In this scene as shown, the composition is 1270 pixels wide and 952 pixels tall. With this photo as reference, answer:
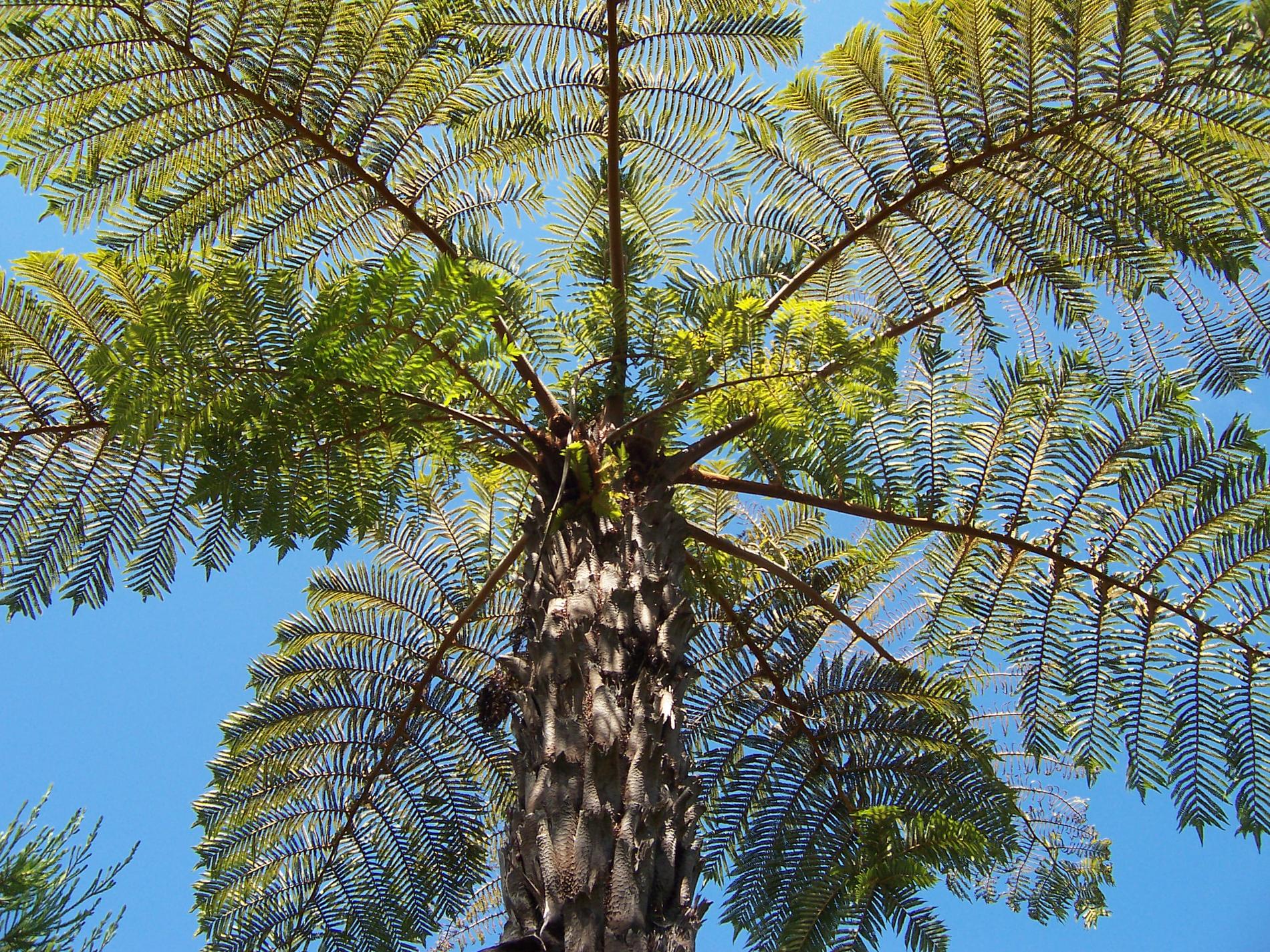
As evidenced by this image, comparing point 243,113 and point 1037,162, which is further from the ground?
point 243,113

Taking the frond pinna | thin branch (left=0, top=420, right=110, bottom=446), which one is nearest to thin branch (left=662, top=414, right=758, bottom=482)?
the frond pinna

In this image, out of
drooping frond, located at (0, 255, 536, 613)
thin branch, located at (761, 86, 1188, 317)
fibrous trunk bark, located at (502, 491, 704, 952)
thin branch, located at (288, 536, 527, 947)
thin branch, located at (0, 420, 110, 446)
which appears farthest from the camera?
thin branch, located at (288, 536, 527, 947)

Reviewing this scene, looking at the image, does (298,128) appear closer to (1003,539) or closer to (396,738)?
(396,738)

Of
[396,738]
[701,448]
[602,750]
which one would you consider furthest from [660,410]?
[396,738]

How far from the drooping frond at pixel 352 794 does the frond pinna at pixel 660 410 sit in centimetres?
1

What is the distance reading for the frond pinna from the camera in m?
2.07

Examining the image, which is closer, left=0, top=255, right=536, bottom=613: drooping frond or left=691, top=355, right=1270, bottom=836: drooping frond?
left=0, top=255, right=536, bottom=613: drooping frond

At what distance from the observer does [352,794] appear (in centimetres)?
286

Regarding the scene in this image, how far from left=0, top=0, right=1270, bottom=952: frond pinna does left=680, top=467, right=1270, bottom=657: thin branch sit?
0.02 m

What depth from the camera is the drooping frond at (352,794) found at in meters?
2.81

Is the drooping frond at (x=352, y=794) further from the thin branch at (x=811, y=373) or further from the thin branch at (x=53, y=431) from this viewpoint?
the thin branch at (x=53, y=431)

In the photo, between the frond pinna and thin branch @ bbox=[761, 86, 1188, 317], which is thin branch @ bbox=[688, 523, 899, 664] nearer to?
the frond pinna

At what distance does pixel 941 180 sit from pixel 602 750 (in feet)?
5.85

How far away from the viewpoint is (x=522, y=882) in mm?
1615
